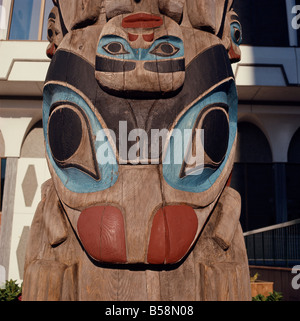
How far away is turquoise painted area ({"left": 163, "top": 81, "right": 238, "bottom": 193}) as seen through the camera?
1.62 m

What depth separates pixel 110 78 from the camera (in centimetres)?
169

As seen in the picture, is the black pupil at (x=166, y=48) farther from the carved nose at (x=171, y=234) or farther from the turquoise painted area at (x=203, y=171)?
the carved nose at (x=171, y=234)

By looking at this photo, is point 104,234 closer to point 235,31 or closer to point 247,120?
point 235,31

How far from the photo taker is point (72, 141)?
172 centimetres

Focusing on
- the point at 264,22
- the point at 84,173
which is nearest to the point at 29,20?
the point at 264,22

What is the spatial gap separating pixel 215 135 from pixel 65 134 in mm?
719

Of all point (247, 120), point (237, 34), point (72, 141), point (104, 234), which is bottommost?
point (104, 234)

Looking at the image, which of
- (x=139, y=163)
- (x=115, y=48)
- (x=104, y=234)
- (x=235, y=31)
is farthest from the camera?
(x=235, y=31)

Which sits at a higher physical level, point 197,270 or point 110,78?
point 110,78

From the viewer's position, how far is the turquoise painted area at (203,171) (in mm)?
1623

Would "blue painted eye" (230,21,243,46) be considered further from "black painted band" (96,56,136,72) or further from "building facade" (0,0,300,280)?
"building facade" (0,0,300,280)
